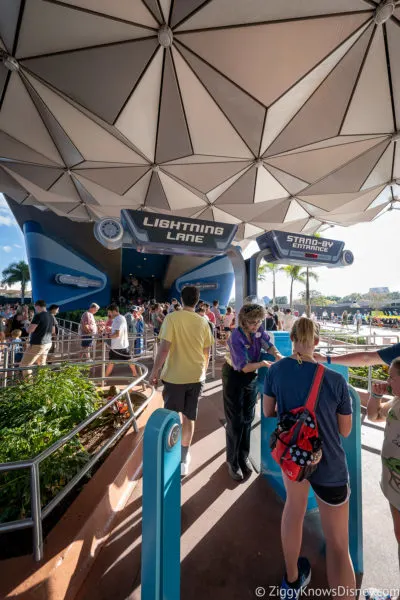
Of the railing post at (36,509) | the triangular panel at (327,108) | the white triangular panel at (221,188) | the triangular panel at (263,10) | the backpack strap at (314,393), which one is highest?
the white triangular panel at (221,188)

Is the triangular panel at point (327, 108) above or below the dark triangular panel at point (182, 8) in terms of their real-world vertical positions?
below

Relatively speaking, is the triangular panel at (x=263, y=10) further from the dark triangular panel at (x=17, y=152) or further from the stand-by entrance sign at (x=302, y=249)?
the dark triangular panel at (x=17, y=152)

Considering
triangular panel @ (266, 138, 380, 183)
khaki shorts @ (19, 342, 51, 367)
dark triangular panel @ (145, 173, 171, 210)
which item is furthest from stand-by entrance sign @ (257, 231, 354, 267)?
dark triangular panel @ (145, 173, 171, 210)

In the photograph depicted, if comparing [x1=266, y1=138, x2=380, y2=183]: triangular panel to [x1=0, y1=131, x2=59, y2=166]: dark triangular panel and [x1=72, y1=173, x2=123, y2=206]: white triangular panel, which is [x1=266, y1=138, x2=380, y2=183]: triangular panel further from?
[x1=0, y1=131, x2=59, y2=166]: dark triangular panel

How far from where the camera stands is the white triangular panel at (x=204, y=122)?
6.48m

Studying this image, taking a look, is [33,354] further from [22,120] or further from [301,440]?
[22,120]

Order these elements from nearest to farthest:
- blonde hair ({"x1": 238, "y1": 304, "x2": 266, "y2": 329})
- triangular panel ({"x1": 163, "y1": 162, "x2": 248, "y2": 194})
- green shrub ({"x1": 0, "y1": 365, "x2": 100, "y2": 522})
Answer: green shrub ({"x1": 0, "y1": 365, "x2": 100, "y2": 522})
blonde hair ({"x1": 238, "y1": 304, "x2": 266, "y2": 329})
triangular panel ({"x1": 163, "y1": 162, "x2": 248, "y2": 194})

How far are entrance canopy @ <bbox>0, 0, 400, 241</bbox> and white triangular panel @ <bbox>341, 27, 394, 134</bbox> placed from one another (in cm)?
3

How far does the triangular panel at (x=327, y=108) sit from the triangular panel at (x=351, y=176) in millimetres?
2809

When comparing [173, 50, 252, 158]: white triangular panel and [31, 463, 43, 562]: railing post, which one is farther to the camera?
[173, 50, 252, 158]: white triangular panel

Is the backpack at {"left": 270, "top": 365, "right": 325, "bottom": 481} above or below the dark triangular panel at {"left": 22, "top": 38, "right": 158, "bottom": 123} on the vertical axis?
below

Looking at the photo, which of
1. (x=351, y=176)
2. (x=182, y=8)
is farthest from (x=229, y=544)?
(x=351, y=176)

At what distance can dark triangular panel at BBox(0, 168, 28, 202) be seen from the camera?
12249 millimetres

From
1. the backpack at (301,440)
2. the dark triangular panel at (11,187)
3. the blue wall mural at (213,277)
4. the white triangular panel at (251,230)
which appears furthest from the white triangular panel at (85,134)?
the blue wall mural at (213,277)
